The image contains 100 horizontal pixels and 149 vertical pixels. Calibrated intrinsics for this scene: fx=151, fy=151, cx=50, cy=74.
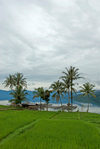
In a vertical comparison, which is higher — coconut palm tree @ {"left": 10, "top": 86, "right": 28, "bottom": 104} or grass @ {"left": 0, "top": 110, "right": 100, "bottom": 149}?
coconut palm tree @ {"left": 10, "top": 86, "right": 28, "bottom": 104}

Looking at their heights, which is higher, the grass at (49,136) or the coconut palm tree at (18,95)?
the coconut palm tree at (18,95)

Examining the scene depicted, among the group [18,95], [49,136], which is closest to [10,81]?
[18,95]

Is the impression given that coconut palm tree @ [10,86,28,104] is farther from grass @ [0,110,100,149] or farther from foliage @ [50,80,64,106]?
grass @ [0,110,100,149]

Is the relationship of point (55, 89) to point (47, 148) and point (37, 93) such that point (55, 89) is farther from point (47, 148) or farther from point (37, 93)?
point (47, 148)

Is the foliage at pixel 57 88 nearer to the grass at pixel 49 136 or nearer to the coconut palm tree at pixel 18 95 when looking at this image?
the coconut palm tree at pixel 18 95

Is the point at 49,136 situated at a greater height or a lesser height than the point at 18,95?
lesser

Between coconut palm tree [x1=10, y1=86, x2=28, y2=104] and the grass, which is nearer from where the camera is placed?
the grass

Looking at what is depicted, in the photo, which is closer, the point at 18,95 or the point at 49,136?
the point at 49,136

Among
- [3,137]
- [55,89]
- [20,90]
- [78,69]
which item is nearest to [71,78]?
[78,69]

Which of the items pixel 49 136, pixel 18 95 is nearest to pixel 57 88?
pixel 18 95

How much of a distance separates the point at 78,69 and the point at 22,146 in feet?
124

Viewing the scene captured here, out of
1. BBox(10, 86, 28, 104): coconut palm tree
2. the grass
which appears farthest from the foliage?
the grass

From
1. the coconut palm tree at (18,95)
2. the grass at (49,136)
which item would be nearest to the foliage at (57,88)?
the coconut palm tree at (18,95)

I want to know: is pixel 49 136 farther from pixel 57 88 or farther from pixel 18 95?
pixel 18 95
